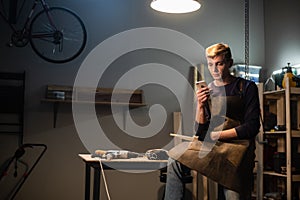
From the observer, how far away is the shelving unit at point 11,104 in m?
4.17

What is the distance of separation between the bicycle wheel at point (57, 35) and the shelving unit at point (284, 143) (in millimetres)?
2206

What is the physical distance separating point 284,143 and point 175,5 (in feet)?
7.22

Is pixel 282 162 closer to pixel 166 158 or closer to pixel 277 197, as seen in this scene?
pixel 277 197

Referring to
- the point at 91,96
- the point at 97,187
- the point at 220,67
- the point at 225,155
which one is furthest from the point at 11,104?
the point at 225,155

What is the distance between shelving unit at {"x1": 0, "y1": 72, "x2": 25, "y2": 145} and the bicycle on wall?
14.6 inches

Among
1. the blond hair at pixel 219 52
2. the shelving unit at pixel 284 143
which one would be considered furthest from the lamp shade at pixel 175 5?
the shelving unit at pixel 284 143

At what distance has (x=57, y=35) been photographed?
4379 mm

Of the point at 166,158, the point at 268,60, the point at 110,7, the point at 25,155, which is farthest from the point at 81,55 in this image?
the point at 268,60

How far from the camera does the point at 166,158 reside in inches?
110

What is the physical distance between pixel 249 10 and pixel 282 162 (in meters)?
2.18

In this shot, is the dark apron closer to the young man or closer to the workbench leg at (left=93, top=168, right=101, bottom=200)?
the young man

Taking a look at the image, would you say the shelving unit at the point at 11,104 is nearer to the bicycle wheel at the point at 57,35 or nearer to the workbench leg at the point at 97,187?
the bicycle wheel at the point at 57,35

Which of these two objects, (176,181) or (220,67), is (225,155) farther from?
(220,67)

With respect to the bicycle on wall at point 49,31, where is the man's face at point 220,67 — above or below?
below
